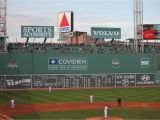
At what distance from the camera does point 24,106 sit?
138 ft

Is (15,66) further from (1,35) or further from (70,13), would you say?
(70,13)

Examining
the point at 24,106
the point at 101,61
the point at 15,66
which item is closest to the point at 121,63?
the point at 101,61

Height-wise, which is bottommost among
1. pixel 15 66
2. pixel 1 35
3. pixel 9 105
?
pixel 9 105

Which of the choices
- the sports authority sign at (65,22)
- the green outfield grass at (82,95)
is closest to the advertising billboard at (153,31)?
the sports authority sign at (65,22)

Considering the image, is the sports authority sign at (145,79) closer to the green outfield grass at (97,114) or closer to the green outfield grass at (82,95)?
the green outfield grass at (82,95)

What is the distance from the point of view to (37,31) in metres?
65.2

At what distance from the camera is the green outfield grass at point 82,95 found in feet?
154

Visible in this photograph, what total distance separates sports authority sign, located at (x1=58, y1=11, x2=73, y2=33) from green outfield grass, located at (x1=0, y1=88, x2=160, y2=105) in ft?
44.6

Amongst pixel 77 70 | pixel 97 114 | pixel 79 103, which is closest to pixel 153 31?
pixel 77 70

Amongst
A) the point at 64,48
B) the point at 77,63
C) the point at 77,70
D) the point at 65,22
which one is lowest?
the point at 77,70

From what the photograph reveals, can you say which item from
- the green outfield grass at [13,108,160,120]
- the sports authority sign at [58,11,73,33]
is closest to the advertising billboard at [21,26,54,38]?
the sports authority sign at [58,11,73,33]

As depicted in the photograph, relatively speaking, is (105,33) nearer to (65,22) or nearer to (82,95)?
(65,22)

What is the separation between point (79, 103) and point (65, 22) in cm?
2546

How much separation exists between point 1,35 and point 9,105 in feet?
64.3
